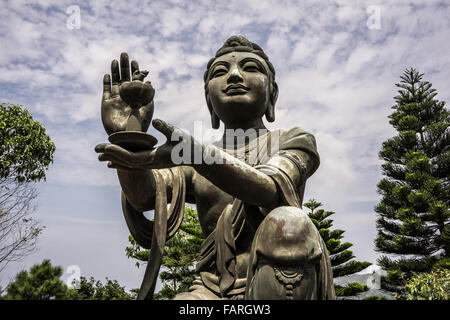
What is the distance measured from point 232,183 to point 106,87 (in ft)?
4.23

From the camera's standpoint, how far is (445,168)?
1781cm

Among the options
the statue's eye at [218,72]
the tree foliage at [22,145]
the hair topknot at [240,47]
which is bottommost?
the statue's eye at [218,72]

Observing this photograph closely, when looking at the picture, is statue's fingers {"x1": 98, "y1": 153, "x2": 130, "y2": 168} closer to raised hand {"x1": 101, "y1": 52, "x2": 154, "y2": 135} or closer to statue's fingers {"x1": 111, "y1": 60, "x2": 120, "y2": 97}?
raised hand {"x1": 101, "y1": 52, "x2": 154, "y2": 135}

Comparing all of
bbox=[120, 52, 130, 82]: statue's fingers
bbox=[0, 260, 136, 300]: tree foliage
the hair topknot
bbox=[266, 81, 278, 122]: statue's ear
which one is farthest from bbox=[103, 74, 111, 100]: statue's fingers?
bbox=[0, 260, 136, 300]: tree foliage

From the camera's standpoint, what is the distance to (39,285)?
29.1ft

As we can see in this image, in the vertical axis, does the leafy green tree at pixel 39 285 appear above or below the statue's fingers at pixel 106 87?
below

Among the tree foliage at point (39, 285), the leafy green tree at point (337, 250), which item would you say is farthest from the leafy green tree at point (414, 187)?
the tree foliage at point (39, 285)

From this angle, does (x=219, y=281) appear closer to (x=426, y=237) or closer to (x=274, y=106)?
(x=274, y=106)

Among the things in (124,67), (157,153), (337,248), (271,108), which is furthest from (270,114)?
(337,248)

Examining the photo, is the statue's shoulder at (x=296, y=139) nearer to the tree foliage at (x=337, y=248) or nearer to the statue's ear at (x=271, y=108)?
the statue's ear at (x=271, y=108)

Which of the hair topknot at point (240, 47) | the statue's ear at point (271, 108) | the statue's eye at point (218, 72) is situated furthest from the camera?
the statue's ear at point (271, 108)

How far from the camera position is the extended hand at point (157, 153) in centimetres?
261
